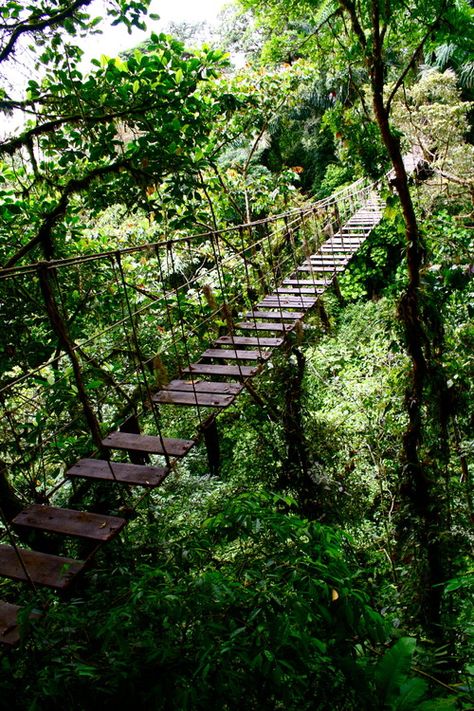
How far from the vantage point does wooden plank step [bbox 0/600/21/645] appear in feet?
3.60

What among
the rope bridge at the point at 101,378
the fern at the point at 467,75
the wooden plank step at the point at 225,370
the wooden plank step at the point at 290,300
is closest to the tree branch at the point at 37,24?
the rope bridge at the point at 101,378

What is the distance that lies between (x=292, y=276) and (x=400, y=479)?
80.0 inches

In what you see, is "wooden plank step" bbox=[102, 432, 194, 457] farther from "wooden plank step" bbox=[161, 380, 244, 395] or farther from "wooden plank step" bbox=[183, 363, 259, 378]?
"wooden plank step" bbox=[183, 363, 259, 378]

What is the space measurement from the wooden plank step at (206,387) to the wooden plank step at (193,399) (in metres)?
0.03

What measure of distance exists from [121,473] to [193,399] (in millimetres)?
547

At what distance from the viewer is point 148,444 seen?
6.03ft

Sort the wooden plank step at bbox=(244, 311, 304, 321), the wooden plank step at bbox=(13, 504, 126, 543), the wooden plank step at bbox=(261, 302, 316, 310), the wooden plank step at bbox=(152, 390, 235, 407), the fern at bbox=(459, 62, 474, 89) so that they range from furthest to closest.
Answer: the fern at bbox=(459, 62, 474, 89)
the wooden plank step at bbox=(261, 302, 316, 310)
the wooden plank step at bbox=(244, 311, 304, 321)
the wooden plank step at bbox=(152, 390, 235, 407)
the wooden plank step at bbox=(13, 504, 126, 543)

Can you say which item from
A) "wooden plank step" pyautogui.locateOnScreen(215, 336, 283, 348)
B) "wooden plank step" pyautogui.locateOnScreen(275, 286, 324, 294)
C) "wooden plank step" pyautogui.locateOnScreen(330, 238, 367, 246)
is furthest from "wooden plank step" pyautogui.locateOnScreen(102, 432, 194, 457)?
"wooden plank step" pyautogui.locateOnScreen(330, 238, 367, 246)

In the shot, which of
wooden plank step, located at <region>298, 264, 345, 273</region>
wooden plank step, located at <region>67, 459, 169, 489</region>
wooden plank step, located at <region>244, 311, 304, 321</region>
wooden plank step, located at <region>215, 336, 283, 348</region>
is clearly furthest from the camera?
wooden plank step, located at <region>298, 264, 345, 273</region>

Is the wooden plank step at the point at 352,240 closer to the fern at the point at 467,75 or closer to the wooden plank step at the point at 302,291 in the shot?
the wooden plank step at the point at 302,291

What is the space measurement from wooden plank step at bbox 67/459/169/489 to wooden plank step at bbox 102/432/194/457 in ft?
0.25

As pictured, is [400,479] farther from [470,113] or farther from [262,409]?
[470,113]

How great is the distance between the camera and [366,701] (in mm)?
931

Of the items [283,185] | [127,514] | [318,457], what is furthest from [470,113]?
[127,514]
